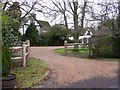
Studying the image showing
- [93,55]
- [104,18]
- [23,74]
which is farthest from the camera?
[104,18]

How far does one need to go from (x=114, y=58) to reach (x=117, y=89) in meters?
9.84

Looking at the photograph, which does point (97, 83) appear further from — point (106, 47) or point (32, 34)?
point (32, 34)

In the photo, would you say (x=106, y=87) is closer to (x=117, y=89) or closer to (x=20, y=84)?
(x=117, y=89)

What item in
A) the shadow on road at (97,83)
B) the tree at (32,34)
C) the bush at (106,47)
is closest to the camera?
the shadow on road at (97,83)

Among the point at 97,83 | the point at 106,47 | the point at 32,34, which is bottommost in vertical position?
the point at 97,83

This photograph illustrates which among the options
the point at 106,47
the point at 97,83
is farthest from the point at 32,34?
the point at 97,83

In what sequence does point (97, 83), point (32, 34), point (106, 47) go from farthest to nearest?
1. point (32, 34)
2. point (106, 47)
3. point (97, 83)

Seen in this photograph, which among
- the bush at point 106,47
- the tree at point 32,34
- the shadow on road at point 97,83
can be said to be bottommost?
the shadow on road at point 97,83

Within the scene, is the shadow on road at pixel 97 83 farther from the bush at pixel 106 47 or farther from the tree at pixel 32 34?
the tree at pixel 32 34

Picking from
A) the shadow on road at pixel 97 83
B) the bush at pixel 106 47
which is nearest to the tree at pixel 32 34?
the bush at pixel 106 47

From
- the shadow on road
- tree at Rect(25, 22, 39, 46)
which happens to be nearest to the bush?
the shadow on road

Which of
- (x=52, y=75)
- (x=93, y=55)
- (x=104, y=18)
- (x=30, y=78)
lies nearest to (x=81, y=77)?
(x=52, y=75)

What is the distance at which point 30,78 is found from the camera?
8266 mm

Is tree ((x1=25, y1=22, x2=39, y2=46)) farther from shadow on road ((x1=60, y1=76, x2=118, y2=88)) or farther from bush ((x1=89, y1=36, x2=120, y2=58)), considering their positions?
shadow on road ((x1=60, y1=76, x2=118, y2=88))
